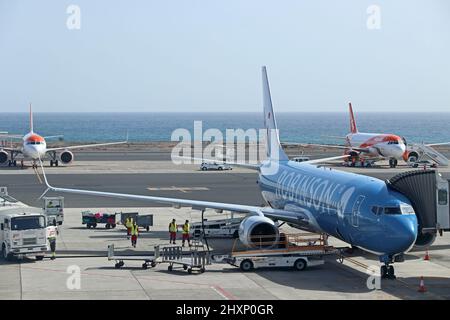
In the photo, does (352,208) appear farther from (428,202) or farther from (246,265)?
(246,265)

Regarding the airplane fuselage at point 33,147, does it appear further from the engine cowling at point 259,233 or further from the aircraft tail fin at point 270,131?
the engine cowling at point 259,233

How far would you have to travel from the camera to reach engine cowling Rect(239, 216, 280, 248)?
4006 cm

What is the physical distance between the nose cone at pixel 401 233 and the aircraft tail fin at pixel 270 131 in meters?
19.4

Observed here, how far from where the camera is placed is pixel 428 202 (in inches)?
1425

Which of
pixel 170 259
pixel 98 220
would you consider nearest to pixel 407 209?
pixel 170 259

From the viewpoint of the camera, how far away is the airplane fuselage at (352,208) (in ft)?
111

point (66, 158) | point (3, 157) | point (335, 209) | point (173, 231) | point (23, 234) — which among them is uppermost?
point (335, 209)

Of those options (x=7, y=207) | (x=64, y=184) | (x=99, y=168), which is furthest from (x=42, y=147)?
(x=7, y=207)

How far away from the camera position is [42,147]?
95.4m


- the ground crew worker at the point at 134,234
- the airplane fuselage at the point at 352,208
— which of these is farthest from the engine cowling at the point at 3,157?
the airplane fuselage at the point at 352,208

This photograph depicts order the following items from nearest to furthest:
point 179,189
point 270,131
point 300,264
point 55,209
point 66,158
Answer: point 300,264 < point 270,131 < point 55,209 < point 179,189 < point 66,158

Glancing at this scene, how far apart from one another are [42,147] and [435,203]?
221 ft

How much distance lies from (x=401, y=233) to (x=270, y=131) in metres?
20.7
